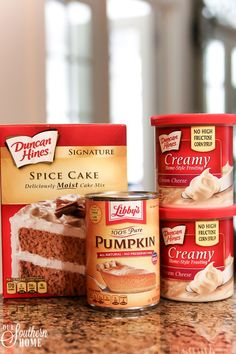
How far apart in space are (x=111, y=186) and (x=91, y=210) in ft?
0.36

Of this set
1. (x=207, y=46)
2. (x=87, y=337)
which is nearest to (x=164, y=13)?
(x=207, y=46)

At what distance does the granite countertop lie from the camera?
31.0 inches

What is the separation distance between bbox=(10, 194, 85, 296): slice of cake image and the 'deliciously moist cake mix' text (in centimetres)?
9

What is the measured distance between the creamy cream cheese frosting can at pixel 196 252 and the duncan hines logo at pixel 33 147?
25 cm

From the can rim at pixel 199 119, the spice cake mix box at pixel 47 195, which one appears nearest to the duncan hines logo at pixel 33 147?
the spice cake mix box at pixel 47 195

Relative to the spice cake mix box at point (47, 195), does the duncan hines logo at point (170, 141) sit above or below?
above

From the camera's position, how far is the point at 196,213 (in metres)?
0.97

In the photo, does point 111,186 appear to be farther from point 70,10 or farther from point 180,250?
point 70,10

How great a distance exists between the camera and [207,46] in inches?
118

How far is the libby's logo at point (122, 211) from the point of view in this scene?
3.00 ft

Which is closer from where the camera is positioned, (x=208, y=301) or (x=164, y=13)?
(x=208, y=301)

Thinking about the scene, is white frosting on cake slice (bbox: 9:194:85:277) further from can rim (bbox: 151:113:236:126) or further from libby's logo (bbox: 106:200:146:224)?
can rim (bbox: 151:113:236:126)

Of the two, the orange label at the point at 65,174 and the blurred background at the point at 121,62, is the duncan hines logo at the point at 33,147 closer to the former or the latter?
the orange label at the point at 65,174

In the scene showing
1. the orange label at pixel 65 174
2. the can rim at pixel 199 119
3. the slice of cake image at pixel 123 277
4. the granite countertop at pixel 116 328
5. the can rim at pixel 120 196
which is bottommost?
the granite countertop at pixel 116 328
